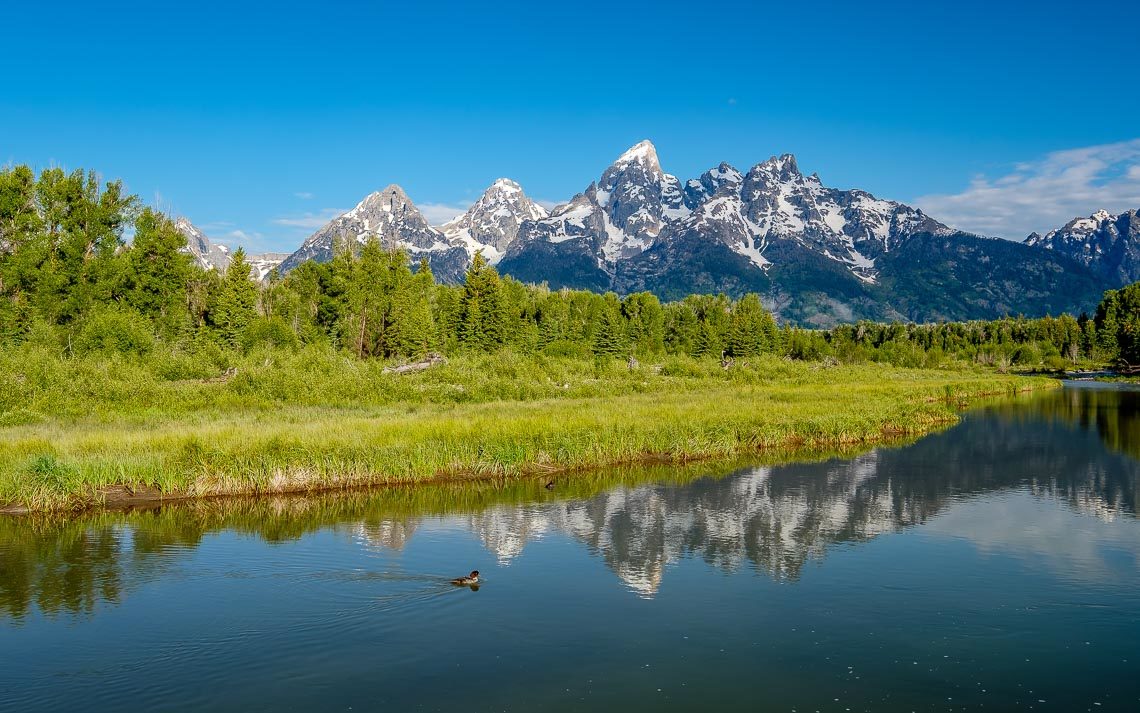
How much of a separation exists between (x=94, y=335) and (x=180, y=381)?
39.4 ft

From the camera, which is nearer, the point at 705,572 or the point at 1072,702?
the point at 1072,702

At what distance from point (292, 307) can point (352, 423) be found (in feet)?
197

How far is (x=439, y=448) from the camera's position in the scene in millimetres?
31219

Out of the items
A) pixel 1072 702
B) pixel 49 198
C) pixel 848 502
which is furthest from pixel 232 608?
pixel 49 198

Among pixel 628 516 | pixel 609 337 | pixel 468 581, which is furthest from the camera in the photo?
pixel 609 337

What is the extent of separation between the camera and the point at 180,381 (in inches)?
2066

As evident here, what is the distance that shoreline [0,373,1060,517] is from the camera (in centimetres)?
2647

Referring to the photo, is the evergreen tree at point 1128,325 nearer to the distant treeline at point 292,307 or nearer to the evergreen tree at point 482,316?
the distant treeline at point 292,307

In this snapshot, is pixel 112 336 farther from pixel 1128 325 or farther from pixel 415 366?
pixel 1128 325

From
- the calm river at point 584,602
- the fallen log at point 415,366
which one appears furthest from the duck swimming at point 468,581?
the fallen log at point 415,366

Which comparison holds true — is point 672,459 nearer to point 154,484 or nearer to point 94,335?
point 154,484

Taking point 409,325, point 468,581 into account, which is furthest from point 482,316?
point 468,581

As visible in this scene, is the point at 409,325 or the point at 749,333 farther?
the point at 749,333

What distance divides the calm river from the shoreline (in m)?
1.04
